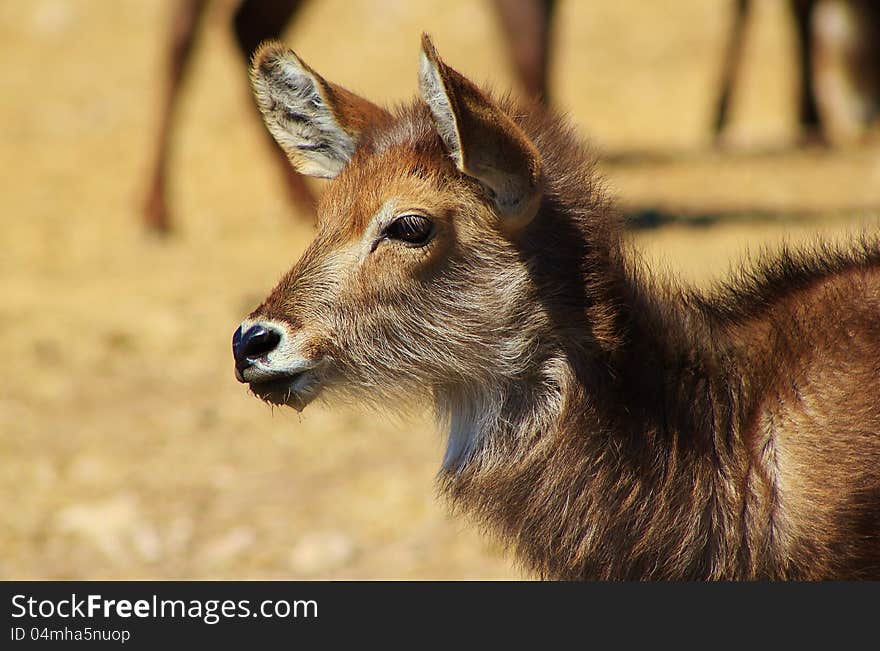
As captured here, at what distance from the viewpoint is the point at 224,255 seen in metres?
9.14

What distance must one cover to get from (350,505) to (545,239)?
2.51 m

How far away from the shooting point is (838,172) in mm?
10812

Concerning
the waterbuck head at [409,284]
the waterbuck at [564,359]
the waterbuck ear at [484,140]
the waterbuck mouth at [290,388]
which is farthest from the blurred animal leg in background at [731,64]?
the waterbuck mouth at [290,388]

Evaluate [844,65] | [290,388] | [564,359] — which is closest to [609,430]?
[564,359]

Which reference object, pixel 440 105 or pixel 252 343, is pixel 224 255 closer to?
pixel 252 343

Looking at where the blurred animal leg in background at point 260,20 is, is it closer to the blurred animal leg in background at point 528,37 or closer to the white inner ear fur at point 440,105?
the blurred animal leg in background at point 528,37

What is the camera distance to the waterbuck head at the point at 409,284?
11.5 ft

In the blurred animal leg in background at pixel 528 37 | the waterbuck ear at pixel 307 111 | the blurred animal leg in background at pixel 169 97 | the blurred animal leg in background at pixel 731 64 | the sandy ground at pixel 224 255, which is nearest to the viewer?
the waterbuck ear at pixel 307 111

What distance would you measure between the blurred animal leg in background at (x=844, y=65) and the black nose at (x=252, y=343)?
924cm

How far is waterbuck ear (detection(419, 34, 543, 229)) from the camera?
10.7ft

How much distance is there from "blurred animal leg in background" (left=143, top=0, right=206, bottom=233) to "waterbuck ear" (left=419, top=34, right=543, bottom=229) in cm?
655

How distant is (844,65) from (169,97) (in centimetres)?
608

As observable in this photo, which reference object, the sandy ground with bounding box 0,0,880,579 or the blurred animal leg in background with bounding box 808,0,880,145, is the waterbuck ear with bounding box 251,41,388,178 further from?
the blurred animal leg in background with bounding box 808,0,880,145

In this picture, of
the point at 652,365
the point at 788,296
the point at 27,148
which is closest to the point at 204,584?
the point at 652,365
